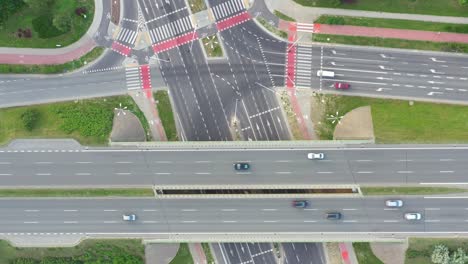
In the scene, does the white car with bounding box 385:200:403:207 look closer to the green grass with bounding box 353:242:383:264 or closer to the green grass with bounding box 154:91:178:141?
the green grass with bounding box 353:242:383:264

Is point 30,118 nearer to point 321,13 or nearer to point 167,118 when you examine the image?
point 167,118

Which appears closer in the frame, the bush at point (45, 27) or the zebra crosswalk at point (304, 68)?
the zebra crosswalk at point (304, 68)

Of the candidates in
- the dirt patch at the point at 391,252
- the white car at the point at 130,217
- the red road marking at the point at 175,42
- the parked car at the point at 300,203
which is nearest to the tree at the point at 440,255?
the dirt patch at the point at 391,252

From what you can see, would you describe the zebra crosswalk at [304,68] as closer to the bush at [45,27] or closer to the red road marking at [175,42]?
the red road marking at [175,42]

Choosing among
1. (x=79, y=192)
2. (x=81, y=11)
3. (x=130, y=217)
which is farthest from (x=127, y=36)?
(x=130, y=217)

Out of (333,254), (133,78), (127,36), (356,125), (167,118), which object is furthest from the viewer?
(127,36)

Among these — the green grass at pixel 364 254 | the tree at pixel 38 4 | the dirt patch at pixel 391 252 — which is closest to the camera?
the dirt patch at pixel 391 252

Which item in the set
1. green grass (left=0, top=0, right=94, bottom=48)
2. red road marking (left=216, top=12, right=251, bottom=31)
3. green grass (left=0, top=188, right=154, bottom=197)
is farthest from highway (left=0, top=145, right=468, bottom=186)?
green grass (left=0, top=0, right=94, bottom=48)
